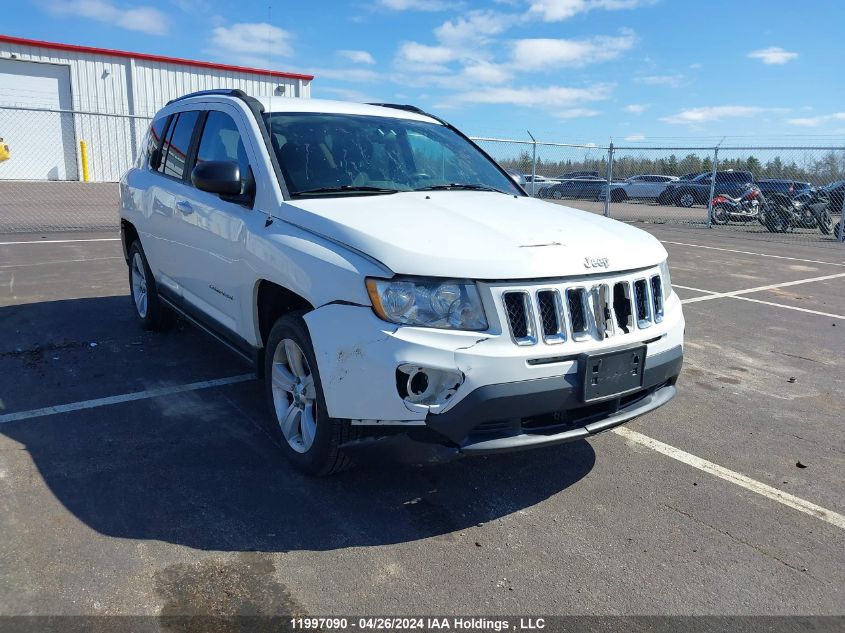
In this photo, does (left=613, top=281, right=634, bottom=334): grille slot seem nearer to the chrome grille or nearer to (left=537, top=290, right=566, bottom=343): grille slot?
the chrome grille

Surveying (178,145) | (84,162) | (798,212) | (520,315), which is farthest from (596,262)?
(84,162)

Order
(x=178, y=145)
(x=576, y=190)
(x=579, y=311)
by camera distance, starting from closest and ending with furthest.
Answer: (x=579, y=311), (x=178, y=145), (x=576, y=190)

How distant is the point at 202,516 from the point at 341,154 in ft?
7.13

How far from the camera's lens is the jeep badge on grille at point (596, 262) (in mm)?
3076

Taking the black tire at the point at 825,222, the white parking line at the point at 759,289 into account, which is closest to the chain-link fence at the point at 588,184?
the black tire at the point at 825,222

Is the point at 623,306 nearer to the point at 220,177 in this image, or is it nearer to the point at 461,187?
the point at 461,187

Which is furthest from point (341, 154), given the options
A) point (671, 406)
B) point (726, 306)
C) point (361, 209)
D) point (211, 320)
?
point (726, 306)

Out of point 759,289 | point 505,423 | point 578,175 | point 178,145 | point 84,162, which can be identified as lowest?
point 759,289

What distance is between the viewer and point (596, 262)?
3.11m

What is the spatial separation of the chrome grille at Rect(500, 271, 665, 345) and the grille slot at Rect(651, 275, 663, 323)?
0.08 m

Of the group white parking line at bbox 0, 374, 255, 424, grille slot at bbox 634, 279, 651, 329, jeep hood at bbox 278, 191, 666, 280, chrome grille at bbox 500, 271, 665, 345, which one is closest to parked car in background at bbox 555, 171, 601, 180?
white parking line at bbox 0, 374, 255, 424

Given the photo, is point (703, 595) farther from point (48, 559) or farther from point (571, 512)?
point (48, 559)

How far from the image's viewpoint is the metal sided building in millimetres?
23438

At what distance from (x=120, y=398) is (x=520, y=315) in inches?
Result: 119
